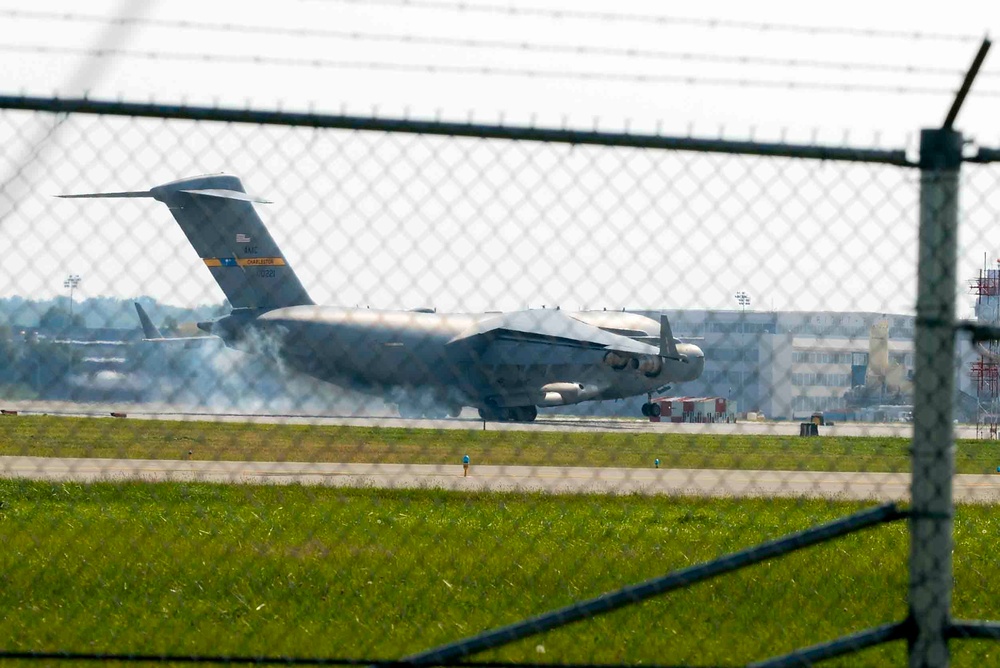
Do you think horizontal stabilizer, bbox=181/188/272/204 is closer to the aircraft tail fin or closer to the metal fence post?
the aircraft tail fin

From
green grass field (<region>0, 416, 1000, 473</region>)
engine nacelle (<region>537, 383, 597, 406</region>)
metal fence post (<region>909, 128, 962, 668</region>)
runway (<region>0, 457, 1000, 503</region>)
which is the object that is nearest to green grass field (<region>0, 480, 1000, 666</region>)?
metal fence post (<region>909, 128, 962, 668</region>)

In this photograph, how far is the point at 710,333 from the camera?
4.93 meters

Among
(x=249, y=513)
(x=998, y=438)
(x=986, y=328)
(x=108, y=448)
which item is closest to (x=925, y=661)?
(x=986, y=328)

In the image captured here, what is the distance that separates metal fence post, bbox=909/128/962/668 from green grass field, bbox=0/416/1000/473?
16.8 m

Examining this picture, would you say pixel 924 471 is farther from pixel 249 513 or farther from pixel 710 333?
pixel 249 513

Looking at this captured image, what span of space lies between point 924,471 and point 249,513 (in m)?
8.43

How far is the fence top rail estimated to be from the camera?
3.43m

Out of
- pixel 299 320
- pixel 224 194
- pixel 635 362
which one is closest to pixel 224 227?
pixel 224 194

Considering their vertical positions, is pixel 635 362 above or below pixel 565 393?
above

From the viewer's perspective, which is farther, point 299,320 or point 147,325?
point 299,320

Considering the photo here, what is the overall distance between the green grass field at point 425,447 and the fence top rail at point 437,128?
1675 cm

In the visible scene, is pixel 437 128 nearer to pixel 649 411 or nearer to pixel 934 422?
pixel 934 422

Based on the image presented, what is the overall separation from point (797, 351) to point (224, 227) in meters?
2.65

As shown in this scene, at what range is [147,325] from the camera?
4316mm
